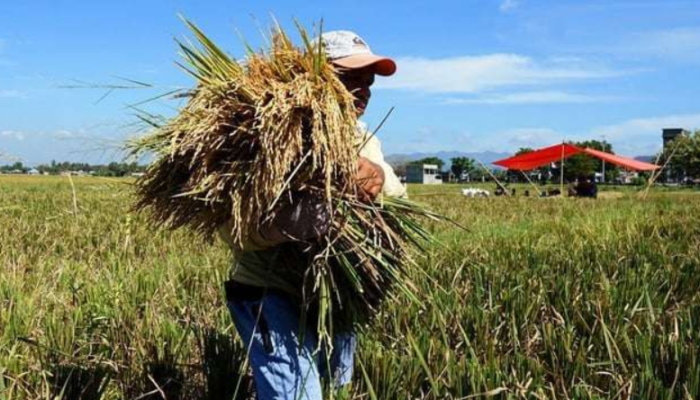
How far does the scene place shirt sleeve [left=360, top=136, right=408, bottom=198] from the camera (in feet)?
7.36

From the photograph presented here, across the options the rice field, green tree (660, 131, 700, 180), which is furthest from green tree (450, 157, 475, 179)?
green tree (660, 131, 700, 180)

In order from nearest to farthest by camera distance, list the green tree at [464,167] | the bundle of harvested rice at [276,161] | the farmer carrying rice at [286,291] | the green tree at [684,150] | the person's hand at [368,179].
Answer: the bundle of harvested rice at [276,161]
the person's hand at [368,179]
the farmer carrying rice at [286,291]
the green tree at [464,167]
the green tree at [684,150]

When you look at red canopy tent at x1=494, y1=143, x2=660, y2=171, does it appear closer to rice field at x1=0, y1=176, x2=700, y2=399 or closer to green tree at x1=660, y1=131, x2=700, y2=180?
green tree at x1=660, y1=131, x2=700, y2=180

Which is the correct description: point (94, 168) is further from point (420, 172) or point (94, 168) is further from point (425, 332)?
point (420, 172)

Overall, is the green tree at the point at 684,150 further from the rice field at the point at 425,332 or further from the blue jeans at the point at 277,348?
the blue jeans at the point at 277,348

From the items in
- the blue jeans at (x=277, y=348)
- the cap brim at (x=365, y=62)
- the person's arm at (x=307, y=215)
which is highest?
the cap brim at (x=365, y=62)

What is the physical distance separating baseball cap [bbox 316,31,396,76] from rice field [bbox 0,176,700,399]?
0.56m

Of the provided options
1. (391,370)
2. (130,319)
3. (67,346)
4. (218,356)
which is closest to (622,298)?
(391,370)

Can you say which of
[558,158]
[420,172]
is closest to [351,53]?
[420,172]

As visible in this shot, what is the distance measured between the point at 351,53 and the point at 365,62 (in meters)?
0.07

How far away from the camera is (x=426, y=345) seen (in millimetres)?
3102

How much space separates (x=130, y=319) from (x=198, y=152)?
1.79 metres

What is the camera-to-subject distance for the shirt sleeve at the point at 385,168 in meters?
2.24

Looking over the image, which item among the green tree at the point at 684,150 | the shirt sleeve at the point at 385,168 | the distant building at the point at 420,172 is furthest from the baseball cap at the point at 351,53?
the green tree at the point at 684,150
